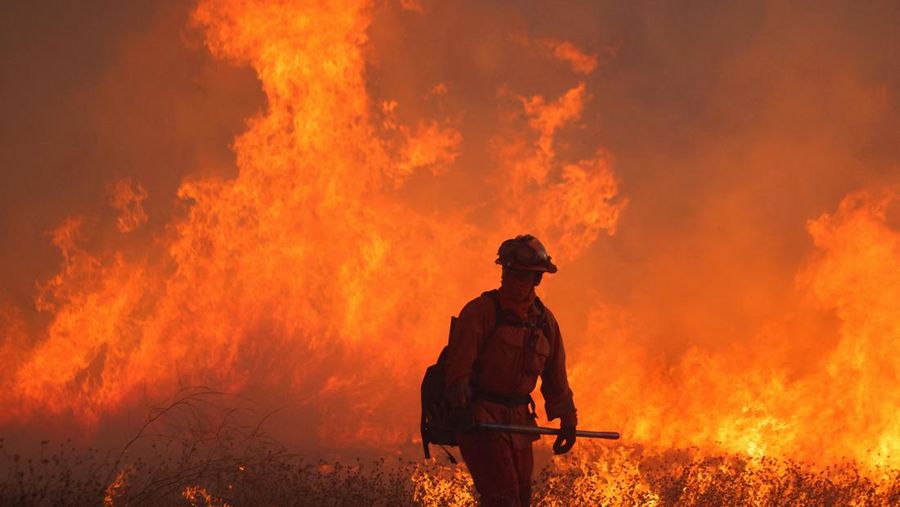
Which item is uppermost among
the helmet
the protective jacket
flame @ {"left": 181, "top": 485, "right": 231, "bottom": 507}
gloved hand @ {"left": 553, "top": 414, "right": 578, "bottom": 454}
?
the helmet

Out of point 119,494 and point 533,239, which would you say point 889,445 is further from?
point 119,494

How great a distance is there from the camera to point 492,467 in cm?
670

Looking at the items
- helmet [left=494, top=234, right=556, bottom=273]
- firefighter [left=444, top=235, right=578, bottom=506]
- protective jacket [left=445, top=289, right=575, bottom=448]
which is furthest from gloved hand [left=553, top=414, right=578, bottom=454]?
helmet [left=494, top=234, right=556, bottom=273]

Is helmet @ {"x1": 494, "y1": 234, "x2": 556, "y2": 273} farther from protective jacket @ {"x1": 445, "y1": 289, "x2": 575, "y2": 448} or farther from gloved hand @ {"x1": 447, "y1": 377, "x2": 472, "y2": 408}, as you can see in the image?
gloved hand @ {"x1": 447, "y1": 377, "x2": 472, "y2": 408}

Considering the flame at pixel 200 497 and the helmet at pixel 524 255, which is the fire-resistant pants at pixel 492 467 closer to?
the helmet at pixel 524 255

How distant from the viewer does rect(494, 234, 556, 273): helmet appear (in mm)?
7066

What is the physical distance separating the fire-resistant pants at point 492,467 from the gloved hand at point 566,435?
668mm

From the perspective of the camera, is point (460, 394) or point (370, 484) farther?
point (370, 484)

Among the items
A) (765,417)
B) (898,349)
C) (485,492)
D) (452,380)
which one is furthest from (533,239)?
(898,349)

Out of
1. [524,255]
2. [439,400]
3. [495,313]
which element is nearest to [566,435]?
[439,400]

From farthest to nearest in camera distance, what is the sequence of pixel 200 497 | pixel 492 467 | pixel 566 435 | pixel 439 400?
pixel 200 497
pixel 566 435
pixel 439 400
pixel 492 467

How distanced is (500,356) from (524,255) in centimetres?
83

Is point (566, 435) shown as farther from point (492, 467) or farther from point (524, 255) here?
point (524, 255)

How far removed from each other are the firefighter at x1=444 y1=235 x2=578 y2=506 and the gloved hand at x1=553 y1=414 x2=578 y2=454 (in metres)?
0.04
